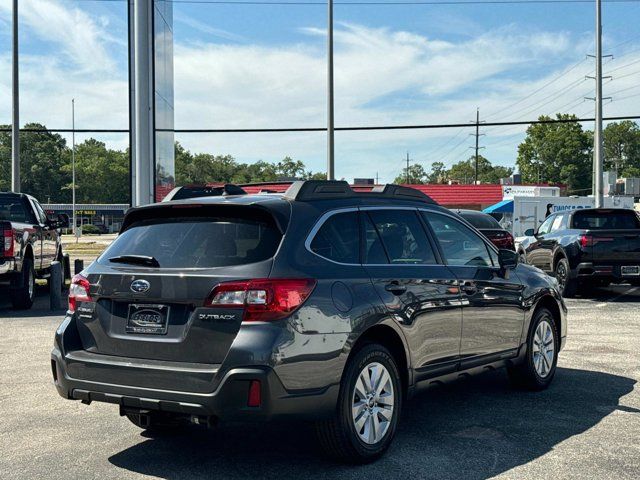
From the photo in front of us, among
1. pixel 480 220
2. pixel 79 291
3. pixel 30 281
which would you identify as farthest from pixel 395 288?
pixel 480 220

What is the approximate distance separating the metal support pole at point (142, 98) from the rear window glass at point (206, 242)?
33.2 ft

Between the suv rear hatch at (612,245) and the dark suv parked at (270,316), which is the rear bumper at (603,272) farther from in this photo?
the dark suv parked at (270,316)

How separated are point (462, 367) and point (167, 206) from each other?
2.54 metres

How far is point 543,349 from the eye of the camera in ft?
23.0

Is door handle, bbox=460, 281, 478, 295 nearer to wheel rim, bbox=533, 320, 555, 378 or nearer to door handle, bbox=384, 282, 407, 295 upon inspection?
door handle, bbox=384, 282, 407, 295

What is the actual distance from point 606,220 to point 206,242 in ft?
40.4

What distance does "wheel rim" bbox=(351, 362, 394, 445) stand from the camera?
4691mm

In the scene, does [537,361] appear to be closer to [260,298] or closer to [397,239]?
[397,239]

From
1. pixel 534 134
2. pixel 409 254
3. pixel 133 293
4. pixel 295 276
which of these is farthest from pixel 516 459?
pixel 534 134

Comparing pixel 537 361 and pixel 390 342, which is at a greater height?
pixel 390 342

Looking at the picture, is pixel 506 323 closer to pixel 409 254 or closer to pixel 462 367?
pixel 462 367

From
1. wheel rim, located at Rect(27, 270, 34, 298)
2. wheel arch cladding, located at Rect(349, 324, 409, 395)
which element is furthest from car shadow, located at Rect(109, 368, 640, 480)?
wheel rim, located at Rect(27, 270, 34, 298)

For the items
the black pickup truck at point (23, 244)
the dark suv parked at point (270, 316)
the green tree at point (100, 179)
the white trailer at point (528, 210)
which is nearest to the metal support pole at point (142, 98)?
the black pickup truck at point (23, 244)

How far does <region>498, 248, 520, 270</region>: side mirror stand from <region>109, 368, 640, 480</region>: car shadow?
118cm
